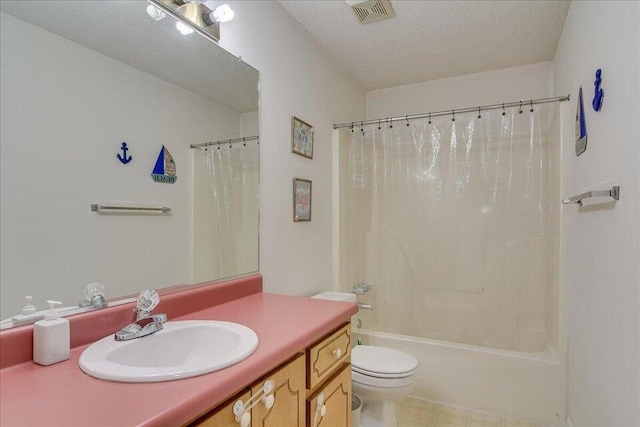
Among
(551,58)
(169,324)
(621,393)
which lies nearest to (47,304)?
(169,324)

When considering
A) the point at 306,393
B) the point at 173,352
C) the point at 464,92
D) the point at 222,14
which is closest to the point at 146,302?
the point at 173,352

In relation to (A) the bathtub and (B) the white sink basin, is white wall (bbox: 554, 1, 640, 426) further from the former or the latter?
(B) the white sink basin

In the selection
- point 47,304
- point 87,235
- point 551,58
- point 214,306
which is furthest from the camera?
point 551,58

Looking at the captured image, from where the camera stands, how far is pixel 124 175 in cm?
117

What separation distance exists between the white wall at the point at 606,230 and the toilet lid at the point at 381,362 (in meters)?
0.80

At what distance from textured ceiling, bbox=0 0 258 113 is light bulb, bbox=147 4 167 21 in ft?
0.05

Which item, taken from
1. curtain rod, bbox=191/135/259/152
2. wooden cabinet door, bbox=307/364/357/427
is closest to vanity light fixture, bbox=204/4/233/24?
curtain rod, bbox=191/135/259/152

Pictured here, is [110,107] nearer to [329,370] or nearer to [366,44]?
[329,370]

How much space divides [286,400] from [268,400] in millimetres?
116

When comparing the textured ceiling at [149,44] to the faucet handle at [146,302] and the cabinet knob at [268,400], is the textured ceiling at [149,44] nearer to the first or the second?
the faucet handle at [146,302]

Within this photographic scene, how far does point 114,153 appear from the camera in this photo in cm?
114

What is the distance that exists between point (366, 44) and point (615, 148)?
5.37 ft

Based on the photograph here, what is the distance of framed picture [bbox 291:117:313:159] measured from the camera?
2.05m

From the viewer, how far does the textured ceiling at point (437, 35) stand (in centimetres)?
197
